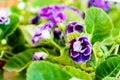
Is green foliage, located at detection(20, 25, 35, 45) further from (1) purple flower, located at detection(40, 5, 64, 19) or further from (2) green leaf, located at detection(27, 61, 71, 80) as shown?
(2) green leaf, located at detection(27, 61, 71, 80)

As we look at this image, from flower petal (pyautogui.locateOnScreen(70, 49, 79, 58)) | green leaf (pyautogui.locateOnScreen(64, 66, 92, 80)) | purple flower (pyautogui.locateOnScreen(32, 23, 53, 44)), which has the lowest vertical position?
green leaf (pyautogui.locateOnScreen(64, 66, 92, 80))

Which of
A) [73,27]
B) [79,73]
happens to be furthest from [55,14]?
[79,73]

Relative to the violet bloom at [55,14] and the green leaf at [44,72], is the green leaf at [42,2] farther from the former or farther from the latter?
the green leaf at [44,72]

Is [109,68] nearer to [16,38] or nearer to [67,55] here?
[67,55]

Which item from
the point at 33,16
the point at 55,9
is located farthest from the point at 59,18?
the point at 33,16

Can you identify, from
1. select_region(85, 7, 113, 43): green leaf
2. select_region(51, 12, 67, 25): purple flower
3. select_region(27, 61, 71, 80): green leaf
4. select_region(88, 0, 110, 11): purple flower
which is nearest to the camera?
select_region(27, 61, 71, 80): green leaf

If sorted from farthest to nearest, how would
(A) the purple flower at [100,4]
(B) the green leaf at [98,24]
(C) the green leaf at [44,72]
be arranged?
(A) the purple flower at [100,4], (B) the green leaf at [98,24], (C) the green leaf at [44,72]

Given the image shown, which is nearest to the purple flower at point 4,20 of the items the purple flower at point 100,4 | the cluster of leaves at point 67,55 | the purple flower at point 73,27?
the cluster of leaves at point 67,55

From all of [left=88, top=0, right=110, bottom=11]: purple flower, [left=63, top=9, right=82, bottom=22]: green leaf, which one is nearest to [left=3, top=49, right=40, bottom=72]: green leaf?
[left=63, top=9, right=82, bottom=22]: green leaf
